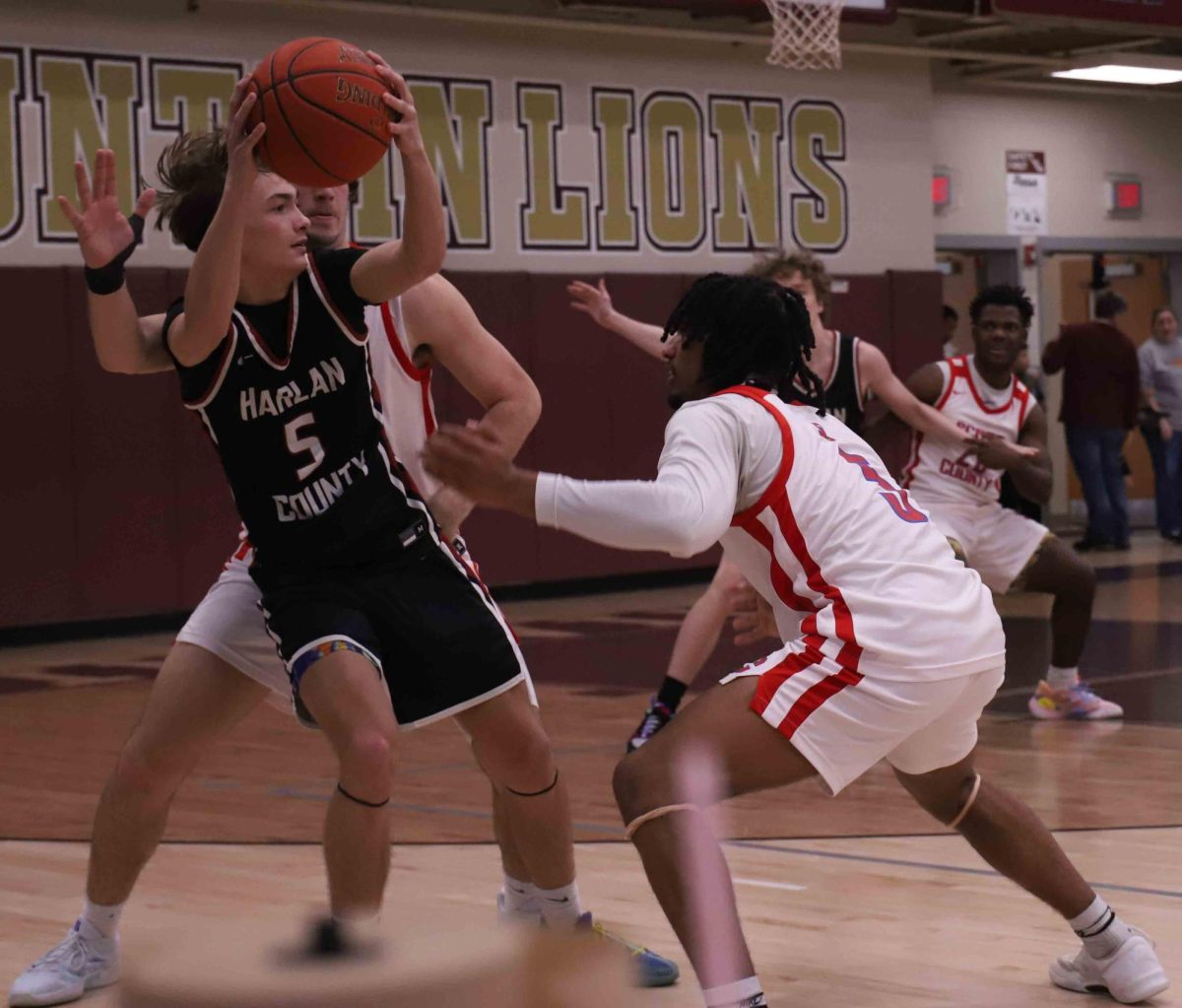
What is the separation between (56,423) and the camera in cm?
1076

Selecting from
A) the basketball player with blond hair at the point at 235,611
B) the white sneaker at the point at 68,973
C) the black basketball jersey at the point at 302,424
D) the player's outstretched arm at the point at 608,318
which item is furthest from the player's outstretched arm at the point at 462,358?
the player's outstretched arm at the point at 608,318

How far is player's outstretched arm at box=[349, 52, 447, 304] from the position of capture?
347cm

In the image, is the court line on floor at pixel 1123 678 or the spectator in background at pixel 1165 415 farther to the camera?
the spectator in background at pixel 1165 415

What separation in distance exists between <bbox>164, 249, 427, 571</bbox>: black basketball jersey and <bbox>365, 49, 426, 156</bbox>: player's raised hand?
258mm

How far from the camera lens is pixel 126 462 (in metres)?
11.0

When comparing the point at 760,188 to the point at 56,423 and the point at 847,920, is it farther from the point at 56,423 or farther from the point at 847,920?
the point at 847,920

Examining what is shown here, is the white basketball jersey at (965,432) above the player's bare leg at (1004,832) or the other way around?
above

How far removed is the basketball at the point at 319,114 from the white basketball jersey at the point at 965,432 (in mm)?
3946

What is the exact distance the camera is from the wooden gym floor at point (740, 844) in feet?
13.3

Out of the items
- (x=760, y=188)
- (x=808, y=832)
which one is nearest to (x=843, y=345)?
(x=808, y=832)

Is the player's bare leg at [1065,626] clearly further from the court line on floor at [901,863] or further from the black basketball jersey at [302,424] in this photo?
the black basketball jersey at [302,424]

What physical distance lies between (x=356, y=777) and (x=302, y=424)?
66 centimetres

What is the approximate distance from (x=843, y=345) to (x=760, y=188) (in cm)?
686

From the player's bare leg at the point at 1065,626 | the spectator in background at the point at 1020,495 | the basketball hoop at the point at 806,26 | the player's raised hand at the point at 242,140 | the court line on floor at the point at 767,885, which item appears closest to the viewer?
the player's raised hand at the point at 242,140
